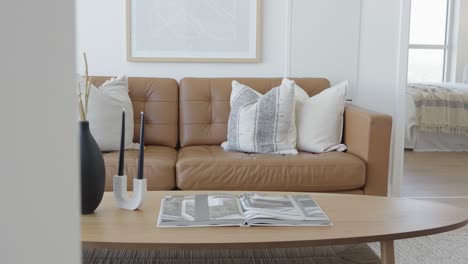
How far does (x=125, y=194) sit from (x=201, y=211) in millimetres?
289

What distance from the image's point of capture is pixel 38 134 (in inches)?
11.5

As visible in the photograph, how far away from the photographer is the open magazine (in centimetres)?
177

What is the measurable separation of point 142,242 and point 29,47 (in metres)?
1.35

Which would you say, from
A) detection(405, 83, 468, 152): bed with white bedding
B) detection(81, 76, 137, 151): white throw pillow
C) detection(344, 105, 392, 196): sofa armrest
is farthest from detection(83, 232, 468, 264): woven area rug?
detection(405, 83, 468, 152): bed with white bedding

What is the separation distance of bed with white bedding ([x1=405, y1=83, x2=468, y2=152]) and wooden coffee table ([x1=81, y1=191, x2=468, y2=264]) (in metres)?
3.60

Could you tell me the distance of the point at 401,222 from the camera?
1839mm

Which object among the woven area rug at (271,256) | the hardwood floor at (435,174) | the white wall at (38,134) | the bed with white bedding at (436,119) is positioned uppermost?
the white wall at (38,134)

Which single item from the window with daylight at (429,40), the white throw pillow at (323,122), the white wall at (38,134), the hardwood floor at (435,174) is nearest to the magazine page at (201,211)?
the white throw pillow at (323,122)

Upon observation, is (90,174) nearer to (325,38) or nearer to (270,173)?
(270,173)

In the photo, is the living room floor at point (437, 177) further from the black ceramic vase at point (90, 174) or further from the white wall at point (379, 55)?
the black ceramic vase at point (90, 174)

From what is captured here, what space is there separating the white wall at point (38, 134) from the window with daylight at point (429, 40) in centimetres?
736

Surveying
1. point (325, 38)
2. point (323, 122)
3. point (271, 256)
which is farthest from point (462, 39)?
point (271, 256)

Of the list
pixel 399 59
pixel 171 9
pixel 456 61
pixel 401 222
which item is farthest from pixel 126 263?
pixel 456 61

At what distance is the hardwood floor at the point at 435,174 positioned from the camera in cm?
391
